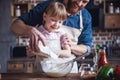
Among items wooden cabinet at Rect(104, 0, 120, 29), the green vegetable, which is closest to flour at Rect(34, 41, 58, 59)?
the green vegetable

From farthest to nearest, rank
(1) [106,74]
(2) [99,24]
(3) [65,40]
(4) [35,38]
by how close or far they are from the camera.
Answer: (2) [99,24] < (3) [65,40] < (4) [35,38] < (1) [106,74]

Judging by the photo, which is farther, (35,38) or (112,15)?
(112,15)

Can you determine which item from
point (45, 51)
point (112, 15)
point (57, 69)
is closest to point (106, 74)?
point (57, 69)

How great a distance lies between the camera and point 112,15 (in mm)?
2932

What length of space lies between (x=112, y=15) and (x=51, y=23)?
142 cm

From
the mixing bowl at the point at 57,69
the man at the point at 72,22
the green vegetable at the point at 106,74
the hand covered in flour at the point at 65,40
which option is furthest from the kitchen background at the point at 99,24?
the green vegetable at the point at 106,74

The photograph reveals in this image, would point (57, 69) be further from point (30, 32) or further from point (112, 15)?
point (112, 15)

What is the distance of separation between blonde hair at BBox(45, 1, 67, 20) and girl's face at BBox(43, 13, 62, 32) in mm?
18

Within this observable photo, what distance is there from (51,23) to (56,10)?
0.26 feet

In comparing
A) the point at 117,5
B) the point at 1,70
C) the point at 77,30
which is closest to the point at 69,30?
the point at 77,30

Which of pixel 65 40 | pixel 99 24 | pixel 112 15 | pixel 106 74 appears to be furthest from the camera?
pixel 112 15

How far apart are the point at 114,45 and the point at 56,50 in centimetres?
133

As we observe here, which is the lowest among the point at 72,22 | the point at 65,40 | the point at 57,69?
the point at 57,69

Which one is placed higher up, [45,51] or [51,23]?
[51,23]
